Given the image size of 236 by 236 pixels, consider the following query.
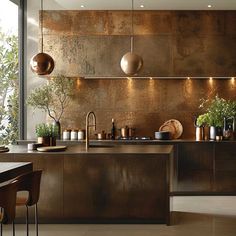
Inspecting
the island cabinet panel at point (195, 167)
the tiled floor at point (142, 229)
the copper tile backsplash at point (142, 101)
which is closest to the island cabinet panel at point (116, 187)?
the tiled floor at point (142, 229)

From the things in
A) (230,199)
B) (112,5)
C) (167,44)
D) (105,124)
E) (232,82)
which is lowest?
(230,199)

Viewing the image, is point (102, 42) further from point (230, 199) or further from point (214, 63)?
point (230, 199)

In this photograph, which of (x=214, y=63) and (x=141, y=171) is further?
(x=214, y=63)

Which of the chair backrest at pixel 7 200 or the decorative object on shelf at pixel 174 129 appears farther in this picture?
the decorative object on shelf at pixel 174 129

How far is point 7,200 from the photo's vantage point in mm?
3602

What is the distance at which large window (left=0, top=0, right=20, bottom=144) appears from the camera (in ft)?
25.1

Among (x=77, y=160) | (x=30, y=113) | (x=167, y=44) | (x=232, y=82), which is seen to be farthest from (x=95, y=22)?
(x=77, y=160)

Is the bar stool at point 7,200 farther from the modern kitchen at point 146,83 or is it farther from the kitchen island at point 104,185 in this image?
the modern kitchen at point 146,83

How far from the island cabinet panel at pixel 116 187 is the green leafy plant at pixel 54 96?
2651mm

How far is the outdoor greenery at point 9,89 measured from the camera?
25.1 feet

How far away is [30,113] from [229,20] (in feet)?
11.7

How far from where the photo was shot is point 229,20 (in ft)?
26.5

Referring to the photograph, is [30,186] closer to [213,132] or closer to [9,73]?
[9,73]

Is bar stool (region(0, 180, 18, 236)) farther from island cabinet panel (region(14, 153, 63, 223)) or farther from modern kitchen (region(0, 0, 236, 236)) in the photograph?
modern kitchen (region(0, 0, 236, 236))
